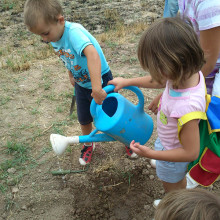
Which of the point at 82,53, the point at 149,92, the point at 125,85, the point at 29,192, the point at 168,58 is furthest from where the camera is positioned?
the point at 149,92

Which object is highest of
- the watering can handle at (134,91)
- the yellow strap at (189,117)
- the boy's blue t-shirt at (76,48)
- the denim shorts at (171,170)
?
the boy's blue t-shirt at (76,48)

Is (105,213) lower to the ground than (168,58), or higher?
lower

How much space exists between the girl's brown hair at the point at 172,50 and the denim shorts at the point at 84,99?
0.85 metres

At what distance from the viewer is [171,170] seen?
1.34 metres

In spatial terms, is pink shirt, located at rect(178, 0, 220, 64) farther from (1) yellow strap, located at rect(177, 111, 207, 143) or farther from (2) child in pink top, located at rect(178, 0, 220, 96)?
(1) yellow strap, located at rect(177, 111, 207, 143)

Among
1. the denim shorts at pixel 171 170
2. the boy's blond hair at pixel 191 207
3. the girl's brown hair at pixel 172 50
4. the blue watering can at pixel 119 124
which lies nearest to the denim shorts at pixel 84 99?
the blue watering can at pixel 119 124

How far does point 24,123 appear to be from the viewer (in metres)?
2.47

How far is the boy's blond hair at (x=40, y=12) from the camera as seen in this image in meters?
1.49

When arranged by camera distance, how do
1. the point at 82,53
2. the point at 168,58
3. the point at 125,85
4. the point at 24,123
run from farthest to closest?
the point at 24,123 → the point at 82,53 → the point at 125,85 → the point at 168,58

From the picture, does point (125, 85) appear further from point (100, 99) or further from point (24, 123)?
point (24, 123)

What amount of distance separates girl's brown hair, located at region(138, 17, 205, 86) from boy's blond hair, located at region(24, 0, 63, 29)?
2.40 feet

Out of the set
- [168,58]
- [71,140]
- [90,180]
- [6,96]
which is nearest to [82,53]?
[71,140]

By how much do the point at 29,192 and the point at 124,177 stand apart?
66cm

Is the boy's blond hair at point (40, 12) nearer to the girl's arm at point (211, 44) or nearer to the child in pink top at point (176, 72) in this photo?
the child in pink top at point (176, 72)
